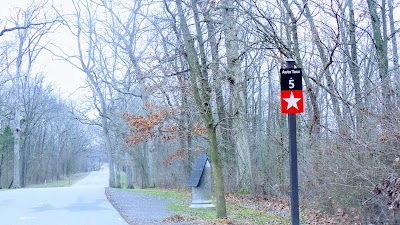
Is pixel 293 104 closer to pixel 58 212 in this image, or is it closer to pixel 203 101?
pixel 203 101

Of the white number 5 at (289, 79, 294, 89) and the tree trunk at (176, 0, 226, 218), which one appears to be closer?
the white number 5 at (289, 79, 294, 89)

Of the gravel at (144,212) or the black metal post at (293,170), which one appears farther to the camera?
the gravel at (144,212)

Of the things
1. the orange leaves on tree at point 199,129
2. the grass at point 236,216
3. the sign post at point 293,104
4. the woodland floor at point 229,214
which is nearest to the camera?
the sign post at point 293,104

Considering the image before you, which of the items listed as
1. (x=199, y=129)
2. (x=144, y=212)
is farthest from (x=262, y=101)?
(x=144, y=212)

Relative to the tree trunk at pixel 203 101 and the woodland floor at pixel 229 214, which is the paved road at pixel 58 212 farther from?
the tree trunk at pixel 203 101

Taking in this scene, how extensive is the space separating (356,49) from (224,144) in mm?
10585

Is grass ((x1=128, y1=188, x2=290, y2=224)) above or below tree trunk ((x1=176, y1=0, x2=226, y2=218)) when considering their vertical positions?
below

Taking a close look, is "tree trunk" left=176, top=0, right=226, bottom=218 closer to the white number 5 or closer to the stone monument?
the stone monument

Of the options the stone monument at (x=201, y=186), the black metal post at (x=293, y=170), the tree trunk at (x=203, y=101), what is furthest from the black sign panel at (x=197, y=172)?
the black metal post at (x=293, y=170)

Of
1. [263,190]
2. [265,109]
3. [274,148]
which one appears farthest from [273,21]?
[265,109]

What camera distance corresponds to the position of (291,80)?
8.01 m

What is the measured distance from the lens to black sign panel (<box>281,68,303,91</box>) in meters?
7.98

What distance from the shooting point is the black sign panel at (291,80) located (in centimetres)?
798

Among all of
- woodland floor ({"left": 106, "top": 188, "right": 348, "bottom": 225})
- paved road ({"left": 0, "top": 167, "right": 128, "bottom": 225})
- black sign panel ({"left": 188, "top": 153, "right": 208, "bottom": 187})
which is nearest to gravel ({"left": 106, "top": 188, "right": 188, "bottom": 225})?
woodland floor ({"left": 106, "top": 188, "right": 348, "bottom": 225})
